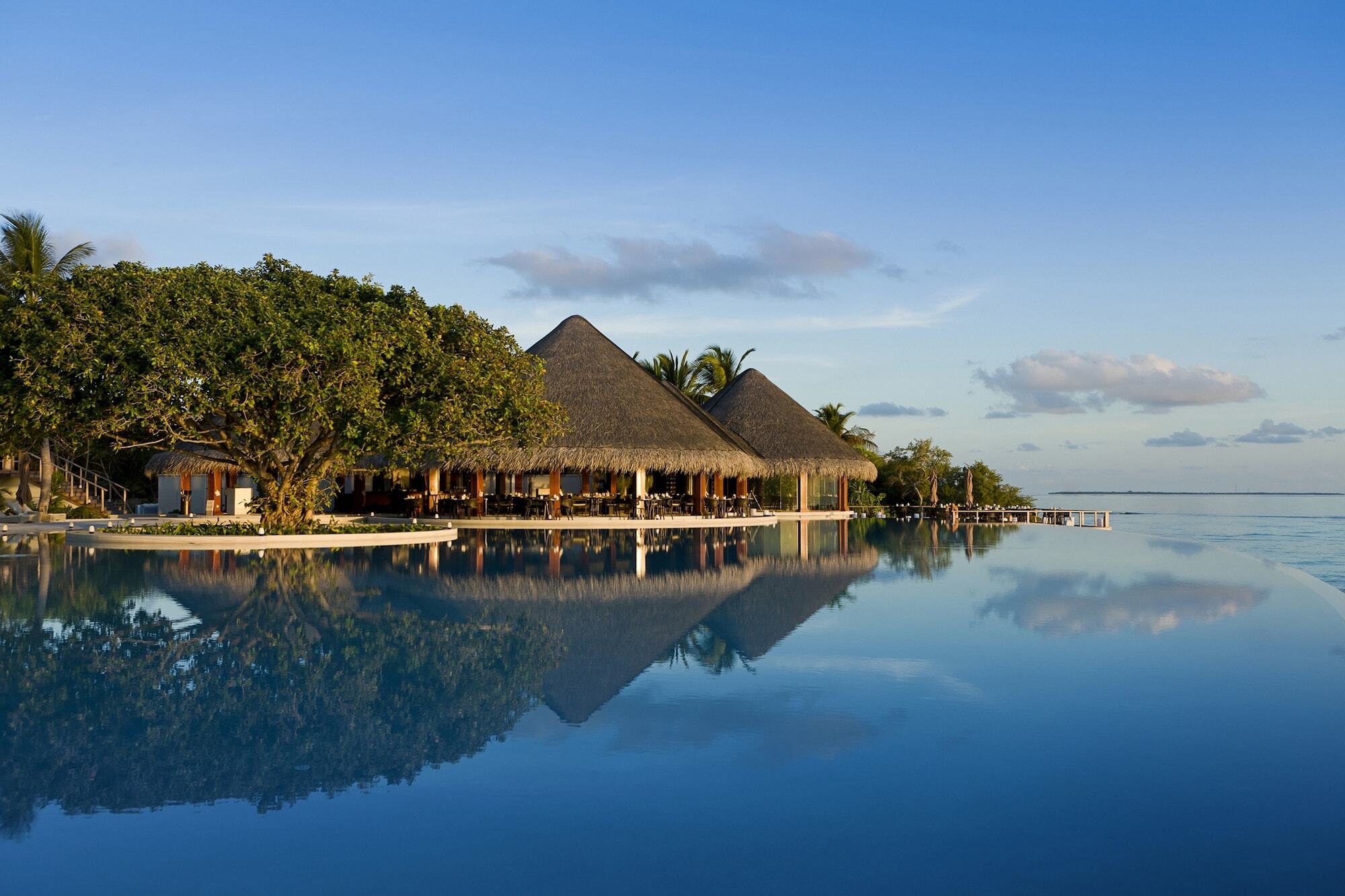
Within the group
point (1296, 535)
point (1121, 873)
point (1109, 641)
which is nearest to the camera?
point (1121, 873)

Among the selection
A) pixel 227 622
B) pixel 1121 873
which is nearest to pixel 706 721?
pixel 1121 873

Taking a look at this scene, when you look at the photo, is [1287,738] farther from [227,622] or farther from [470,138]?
[470,138]

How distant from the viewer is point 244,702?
575 cm

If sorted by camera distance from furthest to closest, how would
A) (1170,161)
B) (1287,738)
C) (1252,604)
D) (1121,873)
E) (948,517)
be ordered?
(948,517) < (1170,161) < (1252,604) < (1287,738) < (1121,873)

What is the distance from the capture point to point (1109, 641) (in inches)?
322

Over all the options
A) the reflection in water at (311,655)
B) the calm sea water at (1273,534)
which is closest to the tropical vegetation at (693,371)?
the calm sea water at (1273,534)

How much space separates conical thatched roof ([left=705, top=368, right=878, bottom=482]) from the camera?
31.0 m

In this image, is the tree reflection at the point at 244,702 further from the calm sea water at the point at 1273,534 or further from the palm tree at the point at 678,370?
the palm tree at the point at 678,370

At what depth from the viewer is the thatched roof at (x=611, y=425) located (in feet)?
83.5

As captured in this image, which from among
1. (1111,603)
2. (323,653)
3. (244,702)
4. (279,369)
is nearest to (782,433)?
(279,369)

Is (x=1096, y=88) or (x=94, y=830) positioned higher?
(x=1096, y=88)

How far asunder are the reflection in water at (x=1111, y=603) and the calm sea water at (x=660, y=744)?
97mm

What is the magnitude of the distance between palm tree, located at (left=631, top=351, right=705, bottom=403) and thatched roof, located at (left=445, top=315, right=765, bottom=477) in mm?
10233

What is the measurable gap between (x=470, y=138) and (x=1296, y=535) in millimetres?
32328
